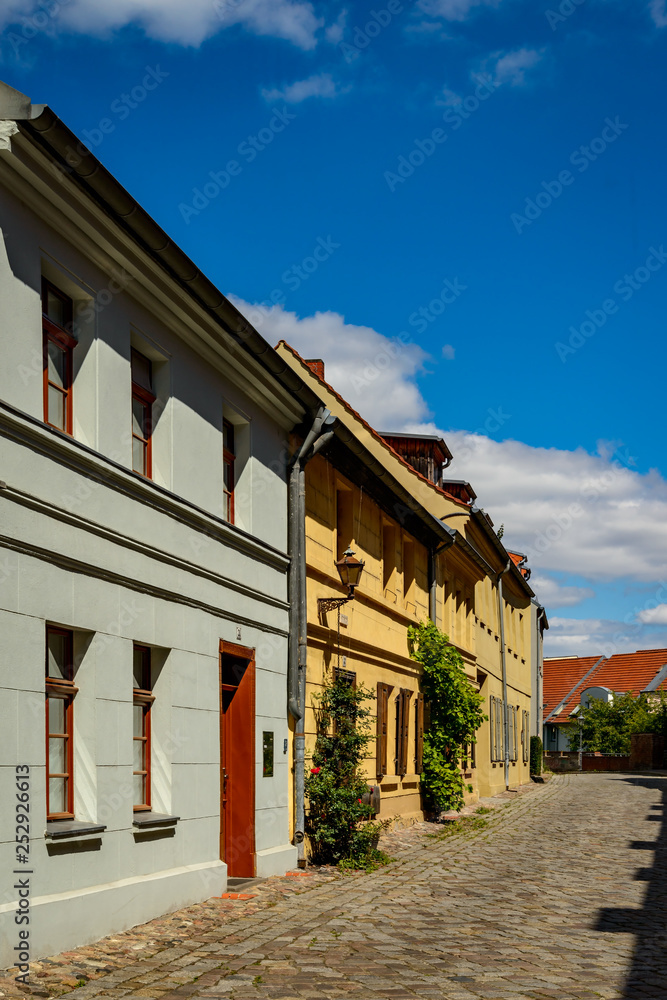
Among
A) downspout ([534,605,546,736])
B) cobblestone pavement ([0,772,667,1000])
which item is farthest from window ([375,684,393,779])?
downspout ([534,605,546,736])

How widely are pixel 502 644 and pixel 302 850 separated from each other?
20.5 m

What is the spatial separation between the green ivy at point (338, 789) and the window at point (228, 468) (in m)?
3.39

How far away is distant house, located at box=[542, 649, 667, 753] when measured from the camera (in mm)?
76188

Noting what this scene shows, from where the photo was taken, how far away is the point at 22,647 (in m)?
7.87

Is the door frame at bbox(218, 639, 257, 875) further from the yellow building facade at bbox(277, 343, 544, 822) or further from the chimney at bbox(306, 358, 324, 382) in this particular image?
the chimney at bbox(306, 358, 324, 382)

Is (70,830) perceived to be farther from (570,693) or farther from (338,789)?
(570,693)

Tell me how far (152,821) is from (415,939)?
2.36 metres

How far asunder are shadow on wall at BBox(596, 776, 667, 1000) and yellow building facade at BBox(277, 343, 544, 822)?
4423 millimetres

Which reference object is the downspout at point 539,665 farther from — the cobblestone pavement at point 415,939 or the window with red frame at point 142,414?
the window with red frame at point 142,414

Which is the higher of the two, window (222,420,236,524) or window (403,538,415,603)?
window (222,420,236,524)

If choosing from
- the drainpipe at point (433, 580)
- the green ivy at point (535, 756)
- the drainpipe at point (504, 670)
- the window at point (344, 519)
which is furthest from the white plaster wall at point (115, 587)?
the green ivy at point (535, 756)

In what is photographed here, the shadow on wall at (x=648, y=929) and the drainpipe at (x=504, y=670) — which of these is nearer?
the shadow on wall at (x=648, y=929)

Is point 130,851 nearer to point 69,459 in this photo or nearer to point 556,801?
point 69,459

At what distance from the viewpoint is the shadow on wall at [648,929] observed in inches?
289
